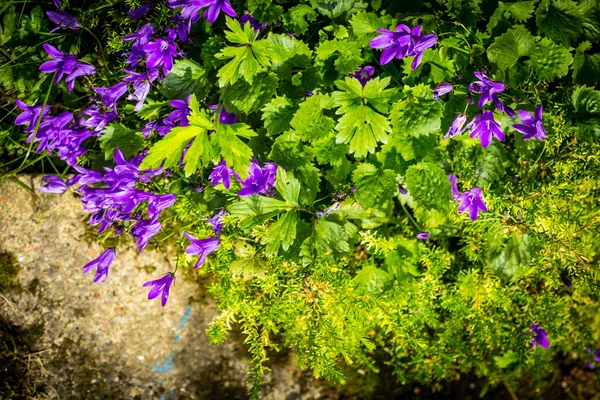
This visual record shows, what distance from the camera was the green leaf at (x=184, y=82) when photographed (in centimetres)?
206

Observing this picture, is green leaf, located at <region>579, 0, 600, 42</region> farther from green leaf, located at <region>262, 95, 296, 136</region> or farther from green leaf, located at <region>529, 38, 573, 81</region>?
green leaf, located at <region>262, 95, 296, 136</region>

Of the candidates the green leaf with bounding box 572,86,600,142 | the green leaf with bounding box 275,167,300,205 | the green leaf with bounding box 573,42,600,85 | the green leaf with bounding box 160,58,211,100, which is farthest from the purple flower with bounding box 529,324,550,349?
the green leaf with bounding box 160,58,211,100

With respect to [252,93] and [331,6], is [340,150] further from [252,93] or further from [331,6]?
[331,6]

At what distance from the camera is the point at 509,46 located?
196cm

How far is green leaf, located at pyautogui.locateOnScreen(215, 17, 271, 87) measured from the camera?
5.60ft

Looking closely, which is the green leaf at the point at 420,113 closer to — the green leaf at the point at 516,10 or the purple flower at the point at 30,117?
the green leaf at the point at 516,10

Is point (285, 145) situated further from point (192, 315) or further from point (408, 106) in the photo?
point (192, 315)

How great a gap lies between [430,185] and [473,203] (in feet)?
0.82

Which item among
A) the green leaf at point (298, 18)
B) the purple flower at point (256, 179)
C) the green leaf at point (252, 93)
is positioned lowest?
the purple flower at point (256, 179)

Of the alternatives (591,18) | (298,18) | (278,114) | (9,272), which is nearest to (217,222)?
(278,114)

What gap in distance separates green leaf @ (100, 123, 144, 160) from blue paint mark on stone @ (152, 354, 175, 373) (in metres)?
1.41

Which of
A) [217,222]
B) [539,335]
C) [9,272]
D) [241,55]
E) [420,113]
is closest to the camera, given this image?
[241,55]

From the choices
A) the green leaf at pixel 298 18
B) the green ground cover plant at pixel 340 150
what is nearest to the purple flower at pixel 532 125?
the green ground cover plant at pixel 340 150

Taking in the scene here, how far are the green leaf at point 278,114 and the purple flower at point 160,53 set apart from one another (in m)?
0.48
